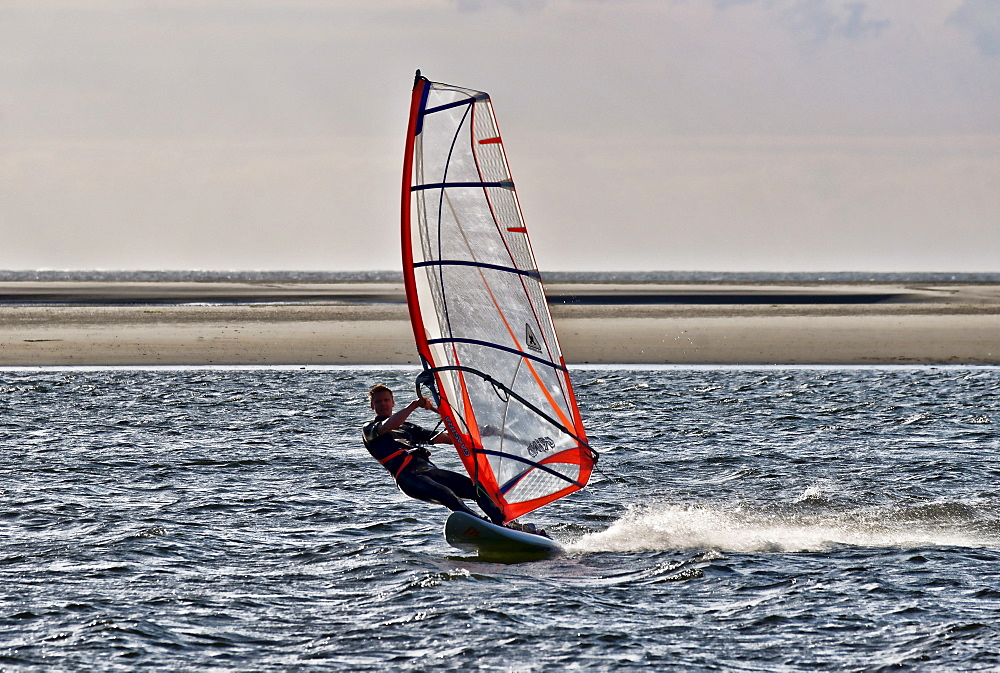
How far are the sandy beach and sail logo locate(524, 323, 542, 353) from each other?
1743 centimetres

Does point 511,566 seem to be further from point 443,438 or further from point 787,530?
point 787,530

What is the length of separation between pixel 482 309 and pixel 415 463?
1743mm

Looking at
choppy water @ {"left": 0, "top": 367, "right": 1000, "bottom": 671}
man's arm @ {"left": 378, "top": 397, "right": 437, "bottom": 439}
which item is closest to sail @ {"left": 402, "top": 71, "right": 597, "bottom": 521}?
man's arm @ {"left": 378, "top": 397, "right": 437, "bottom": 439}

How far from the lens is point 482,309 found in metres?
11.4

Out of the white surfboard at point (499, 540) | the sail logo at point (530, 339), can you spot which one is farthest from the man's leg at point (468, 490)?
the sail logo at point (530, 339)

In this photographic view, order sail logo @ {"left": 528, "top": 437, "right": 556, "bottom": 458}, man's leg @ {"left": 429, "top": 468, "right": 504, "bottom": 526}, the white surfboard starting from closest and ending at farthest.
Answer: the white surfboard → man's leg @ {"left": 429, "top": 468, "right": 504, "bottom": 526} → sail logo @ {"left": 528, "top": 437, "right": 556, "bottom": 458}

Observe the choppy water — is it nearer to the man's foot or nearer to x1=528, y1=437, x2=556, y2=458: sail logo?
the man's foot

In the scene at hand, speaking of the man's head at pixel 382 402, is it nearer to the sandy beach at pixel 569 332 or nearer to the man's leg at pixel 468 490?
the man's leg at pixel 468 490

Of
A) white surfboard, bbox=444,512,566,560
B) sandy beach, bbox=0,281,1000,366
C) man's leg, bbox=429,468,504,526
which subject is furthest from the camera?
sandy beach, bbox=0,281,1000,366

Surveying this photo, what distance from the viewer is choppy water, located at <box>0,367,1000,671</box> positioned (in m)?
8.48

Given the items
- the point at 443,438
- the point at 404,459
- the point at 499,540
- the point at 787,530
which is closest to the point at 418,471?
the point at 404,459

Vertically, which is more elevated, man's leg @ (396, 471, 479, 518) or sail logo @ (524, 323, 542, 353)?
sail logo @ (524, 323, 542, 353)

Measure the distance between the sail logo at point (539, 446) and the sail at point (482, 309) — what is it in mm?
11

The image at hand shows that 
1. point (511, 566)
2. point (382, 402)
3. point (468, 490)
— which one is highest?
point (382, 402)
